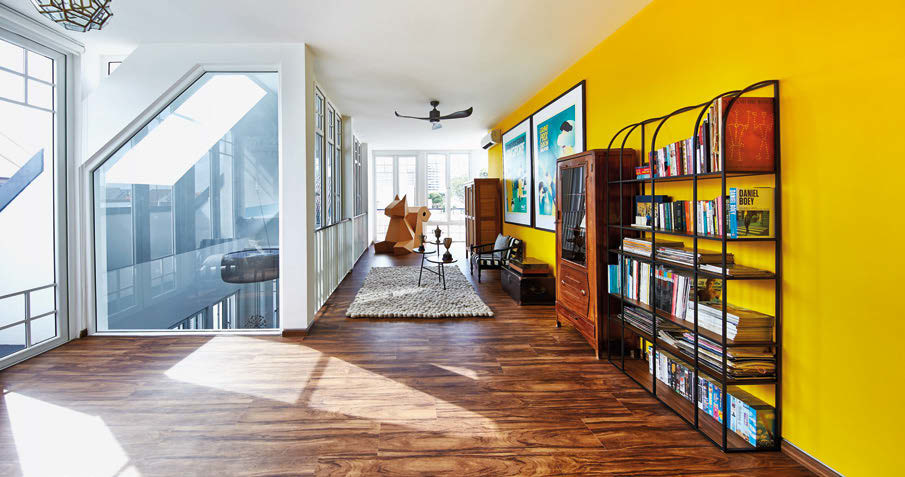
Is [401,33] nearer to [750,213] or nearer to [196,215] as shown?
[196,215]

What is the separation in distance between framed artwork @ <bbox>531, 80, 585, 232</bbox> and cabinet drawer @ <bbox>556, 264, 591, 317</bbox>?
1.13 meters

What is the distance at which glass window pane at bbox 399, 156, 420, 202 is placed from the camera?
11016mm

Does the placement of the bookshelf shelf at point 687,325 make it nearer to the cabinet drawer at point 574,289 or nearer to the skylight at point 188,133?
the cabinet drawer at point 574,289

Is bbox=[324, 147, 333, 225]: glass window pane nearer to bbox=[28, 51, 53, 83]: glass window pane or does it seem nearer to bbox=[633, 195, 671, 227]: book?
bbox=[28, 51, 53, 83]: glass window pane

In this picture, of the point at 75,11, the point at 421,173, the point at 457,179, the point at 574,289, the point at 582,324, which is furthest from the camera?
the point at 457,179

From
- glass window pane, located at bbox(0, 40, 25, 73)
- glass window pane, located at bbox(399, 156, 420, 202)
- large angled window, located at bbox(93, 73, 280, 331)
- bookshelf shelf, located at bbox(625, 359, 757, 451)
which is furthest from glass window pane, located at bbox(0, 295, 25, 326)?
glass window pane, located at bbox(399, 156, 420, 202)

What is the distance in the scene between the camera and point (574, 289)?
141 inches

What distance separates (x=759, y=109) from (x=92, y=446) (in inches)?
144

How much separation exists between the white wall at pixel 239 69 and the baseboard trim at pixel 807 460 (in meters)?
3.51

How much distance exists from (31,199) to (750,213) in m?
4.94

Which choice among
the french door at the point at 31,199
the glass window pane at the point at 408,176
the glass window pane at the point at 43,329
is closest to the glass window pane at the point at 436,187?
the glass window pane at the point at 408,176

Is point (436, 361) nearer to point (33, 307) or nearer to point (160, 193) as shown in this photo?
point (160, 193)

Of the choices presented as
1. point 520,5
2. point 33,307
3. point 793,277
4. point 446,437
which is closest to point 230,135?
point 33,307

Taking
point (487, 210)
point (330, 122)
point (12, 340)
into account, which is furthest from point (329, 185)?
point (12, 340)
